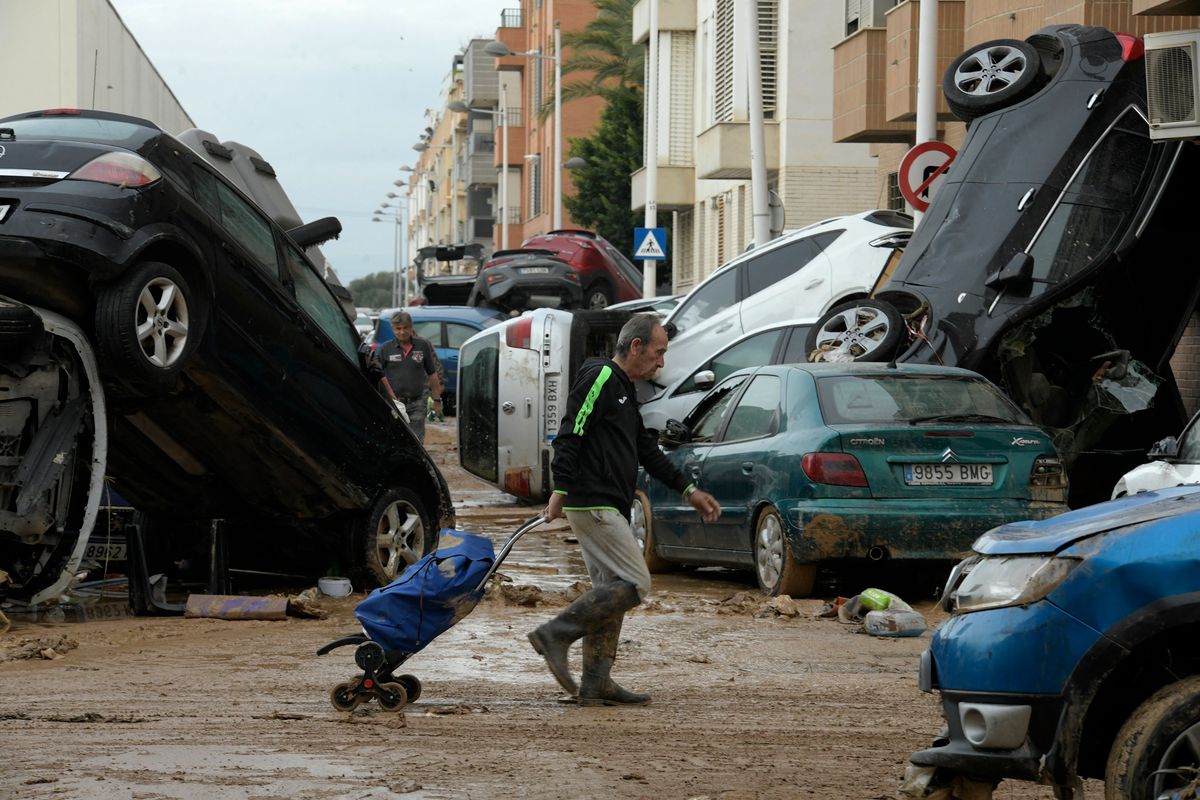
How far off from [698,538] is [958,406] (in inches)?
82.3

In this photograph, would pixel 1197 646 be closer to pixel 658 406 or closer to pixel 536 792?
pixel 536 792

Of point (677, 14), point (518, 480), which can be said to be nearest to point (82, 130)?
point (518, 480)

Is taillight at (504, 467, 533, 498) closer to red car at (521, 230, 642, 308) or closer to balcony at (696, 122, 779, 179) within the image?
red car at (521, 230, 642, 308)

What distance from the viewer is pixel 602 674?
7.78m

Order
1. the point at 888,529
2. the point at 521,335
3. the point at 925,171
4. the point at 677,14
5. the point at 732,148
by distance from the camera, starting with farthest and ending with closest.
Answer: the point at 677,14 → the point at 732,148 → the point at 521,335 → the point at 925,171 → the point at 888,529

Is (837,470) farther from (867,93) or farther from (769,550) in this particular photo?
(867,93)

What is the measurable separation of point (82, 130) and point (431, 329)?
22345 millimetres

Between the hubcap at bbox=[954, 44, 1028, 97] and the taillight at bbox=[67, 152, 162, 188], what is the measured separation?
7.89m

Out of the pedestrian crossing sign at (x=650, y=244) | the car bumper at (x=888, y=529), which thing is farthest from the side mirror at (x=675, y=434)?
the pedestrian crossing sign at (x=650, y=244)

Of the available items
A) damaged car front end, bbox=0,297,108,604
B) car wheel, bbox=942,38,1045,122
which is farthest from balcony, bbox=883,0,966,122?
damaged car front end, bbox=0,297,108,604

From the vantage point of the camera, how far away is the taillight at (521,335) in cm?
1848

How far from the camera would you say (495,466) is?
18.7 metres

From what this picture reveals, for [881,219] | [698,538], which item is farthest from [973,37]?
[698,538]

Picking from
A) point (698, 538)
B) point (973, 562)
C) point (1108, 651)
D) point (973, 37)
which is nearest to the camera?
point (1108, 651)
